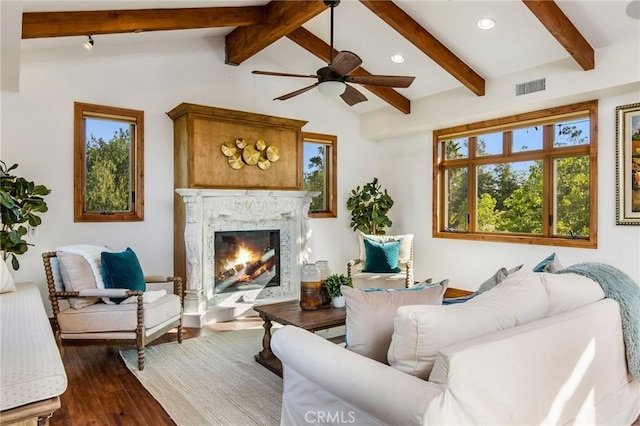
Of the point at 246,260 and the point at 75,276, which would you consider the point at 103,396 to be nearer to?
the point at 75,276

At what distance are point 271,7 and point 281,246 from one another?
9.55 feet

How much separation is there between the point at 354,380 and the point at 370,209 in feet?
16.2

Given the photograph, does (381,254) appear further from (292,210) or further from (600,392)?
(600,392)

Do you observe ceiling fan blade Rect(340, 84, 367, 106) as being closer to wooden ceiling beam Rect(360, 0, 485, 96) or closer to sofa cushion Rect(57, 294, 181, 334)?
wooden ceiling beam Rect(360, 0, 485, 96)

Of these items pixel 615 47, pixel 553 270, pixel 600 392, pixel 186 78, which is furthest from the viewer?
pixel 186 78

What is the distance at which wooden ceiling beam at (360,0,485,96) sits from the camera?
13.8ft

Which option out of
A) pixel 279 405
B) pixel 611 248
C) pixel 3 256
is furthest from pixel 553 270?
pixel 3 256

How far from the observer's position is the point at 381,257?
541 cm

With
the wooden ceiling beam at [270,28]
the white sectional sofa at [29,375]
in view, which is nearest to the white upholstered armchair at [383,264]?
the wooden ceiling beam at [270,28]

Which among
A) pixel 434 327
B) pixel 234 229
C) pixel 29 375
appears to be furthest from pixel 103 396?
pixel 234 229

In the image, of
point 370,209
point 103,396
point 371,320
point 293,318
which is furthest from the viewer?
point 370,209

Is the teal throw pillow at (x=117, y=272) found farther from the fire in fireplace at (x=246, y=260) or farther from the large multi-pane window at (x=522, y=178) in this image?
the large multi-pane window at (x=522, y=178)

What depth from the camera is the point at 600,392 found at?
216 centimetres

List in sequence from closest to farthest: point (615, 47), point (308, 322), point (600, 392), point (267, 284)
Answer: point (600, 392) < point (308, 322) < point (615, 47) < point (267, 284)
